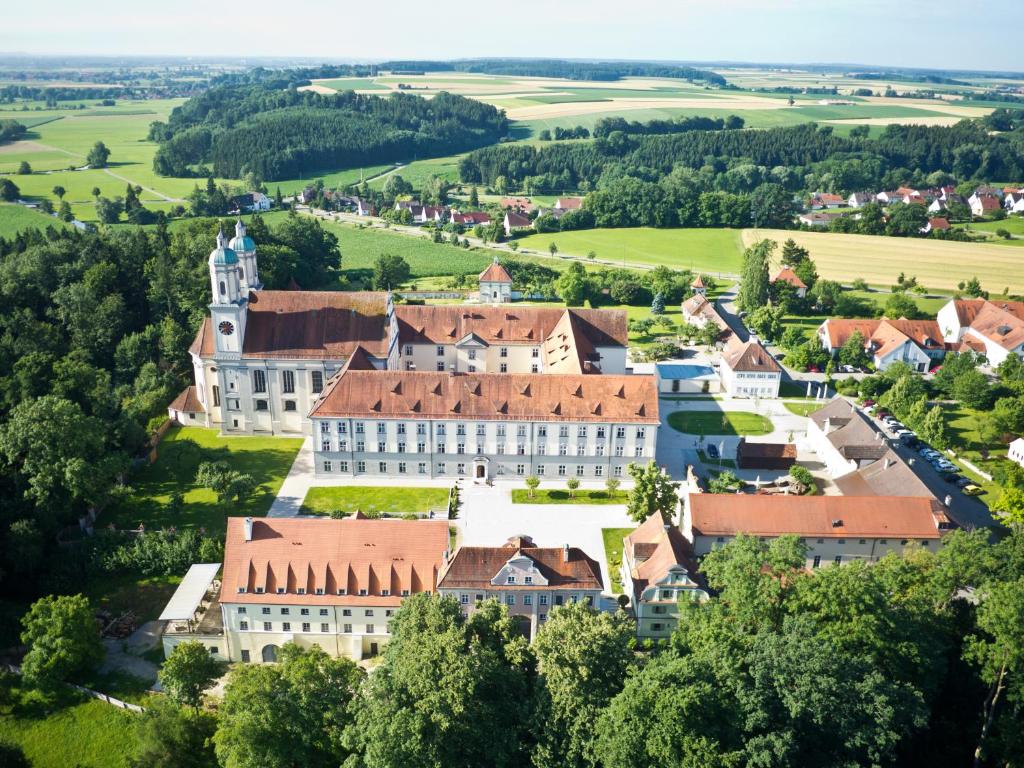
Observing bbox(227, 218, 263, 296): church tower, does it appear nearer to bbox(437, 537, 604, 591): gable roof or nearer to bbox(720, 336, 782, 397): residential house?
bbox(437, 537, 604, 591): gable roof

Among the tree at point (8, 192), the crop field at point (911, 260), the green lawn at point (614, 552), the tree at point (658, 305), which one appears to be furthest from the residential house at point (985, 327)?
the tree at point (8, 192)

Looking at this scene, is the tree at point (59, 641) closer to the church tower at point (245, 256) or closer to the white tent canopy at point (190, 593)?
the white tent canopy at point (190, 593)

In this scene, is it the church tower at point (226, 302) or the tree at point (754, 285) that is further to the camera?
the tree at point (754, 285)

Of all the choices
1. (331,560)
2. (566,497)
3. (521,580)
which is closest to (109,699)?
(331,560)

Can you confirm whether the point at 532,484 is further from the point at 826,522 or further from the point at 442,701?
the point at 442,701

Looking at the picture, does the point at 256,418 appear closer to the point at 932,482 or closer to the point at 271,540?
the point at 271,540

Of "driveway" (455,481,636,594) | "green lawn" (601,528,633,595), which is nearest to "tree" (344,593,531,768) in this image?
"green lawn" (601,528,633,595)

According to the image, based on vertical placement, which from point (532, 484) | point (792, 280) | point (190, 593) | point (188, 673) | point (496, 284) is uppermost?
point (792, 280)

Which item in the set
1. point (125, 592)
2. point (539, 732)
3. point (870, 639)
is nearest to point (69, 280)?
point (125, 592)
